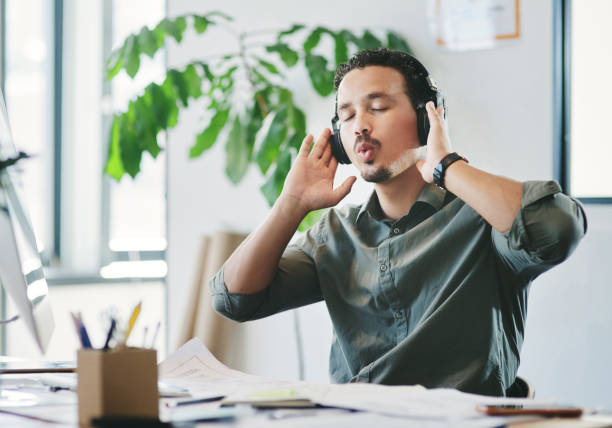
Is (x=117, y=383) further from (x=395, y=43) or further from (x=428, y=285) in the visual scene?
(x=395, y=43)

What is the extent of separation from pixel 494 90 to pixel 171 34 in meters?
1.09

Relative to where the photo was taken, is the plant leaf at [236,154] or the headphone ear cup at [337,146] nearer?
the headphone ear cup at [337,146]

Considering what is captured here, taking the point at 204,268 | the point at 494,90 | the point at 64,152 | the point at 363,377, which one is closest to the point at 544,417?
the point at 363,377

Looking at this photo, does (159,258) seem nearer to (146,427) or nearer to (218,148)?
(218,148)

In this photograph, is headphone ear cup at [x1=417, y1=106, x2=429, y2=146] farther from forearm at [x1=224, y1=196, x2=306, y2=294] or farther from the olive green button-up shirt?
forearm at [x1=224, y1=196, x2=306, y2=294]

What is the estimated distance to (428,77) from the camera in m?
1.63

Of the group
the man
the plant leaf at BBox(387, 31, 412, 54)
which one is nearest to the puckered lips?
the man

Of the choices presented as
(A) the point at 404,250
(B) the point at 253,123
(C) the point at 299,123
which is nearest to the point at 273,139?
(C) the point at 299,123

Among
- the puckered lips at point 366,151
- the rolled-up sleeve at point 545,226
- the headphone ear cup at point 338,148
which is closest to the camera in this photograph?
the rolled-up sleeve at point 545,226

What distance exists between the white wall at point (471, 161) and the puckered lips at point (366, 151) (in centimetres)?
107

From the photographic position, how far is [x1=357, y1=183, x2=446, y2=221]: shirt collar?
1549 millimetres

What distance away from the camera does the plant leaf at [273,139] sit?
2.60 m

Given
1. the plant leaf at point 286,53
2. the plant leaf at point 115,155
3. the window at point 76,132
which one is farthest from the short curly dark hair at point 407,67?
the window at point 76,132

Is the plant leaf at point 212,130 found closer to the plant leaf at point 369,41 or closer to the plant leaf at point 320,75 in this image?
the plant leaf at point 320,75
